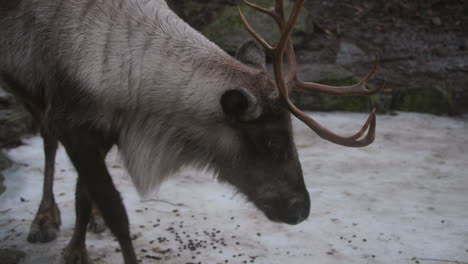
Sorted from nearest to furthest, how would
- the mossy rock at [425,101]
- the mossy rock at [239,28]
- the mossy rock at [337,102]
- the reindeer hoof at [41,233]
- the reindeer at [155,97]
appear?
1. the reindeer at [155,97]
2. the reindeer hoof at [41,233]
3. the mossy rock at [425,101]
4. the mossy rock at [337,102]
5. the mossy rock at [239,28]

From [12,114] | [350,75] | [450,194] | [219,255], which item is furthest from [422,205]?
[12,114]

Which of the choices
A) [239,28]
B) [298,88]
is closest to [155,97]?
[298,88]

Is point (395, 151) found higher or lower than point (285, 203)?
lower

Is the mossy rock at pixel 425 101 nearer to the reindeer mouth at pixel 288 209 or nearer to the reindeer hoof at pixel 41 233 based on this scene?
the reindeer mouth at pixel 288 209

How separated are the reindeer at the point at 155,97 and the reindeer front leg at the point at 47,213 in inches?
32.7

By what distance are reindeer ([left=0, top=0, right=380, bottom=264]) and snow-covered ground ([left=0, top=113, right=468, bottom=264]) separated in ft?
1.40

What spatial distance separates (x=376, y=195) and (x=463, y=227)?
0.70 m

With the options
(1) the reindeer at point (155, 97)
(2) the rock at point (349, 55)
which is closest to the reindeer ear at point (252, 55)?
(1) the reindeer at point (155, 97)

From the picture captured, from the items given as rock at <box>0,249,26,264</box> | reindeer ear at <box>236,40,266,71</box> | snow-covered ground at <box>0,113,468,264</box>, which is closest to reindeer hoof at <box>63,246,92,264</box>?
snow-covered ground at <box>0,113,468,264</box>

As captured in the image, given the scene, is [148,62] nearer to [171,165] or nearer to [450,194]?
[171,165]

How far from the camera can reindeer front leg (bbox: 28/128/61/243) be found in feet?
11.4

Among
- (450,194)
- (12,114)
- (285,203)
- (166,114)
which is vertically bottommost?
(12,114)

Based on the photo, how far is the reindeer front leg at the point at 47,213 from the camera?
347 cm

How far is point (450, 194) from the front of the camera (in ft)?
13.3
